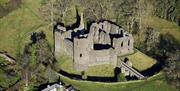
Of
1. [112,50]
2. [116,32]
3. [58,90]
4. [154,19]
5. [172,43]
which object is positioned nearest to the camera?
[58,90]

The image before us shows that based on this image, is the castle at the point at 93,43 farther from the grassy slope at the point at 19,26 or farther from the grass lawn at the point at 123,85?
the grassy slope at the point at 19,26

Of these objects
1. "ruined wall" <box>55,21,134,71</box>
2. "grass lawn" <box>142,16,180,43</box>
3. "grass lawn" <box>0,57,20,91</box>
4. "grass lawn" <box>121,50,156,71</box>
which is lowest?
"grass lawn" <box>0,57,20,91</box>

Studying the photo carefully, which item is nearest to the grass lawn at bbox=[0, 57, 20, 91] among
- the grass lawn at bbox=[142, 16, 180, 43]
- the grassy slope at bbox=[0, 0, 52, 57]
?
the grassy slope at bbox=[0, 0, 52, 57]

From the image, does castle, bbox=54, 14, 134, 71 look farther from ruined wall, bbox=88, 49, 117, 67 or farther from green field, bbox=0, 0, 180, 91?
green field, bbox=0, 0, 180, 91

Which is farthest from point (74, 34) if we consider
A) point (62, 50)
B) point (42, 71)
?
point (42, 71)

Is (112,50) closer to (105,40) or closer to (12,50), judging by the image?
(105,40)

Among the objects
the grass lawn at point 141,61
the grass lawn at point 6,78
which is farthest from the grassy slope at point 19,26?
the grass lawn at point 141,61
